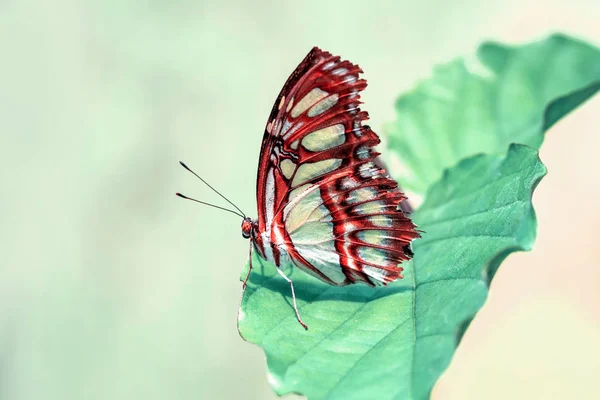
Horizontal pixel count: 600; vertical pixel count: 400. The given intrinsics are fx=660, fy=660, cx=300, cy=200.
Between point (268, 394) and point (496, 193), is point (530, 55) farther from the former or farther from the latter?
point (268, 394)

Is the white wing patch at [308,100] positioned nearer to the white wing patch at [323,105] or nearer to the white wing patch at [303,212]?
the white wing patch at [323,105]

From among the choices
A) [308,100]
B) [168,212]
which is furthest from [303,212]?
[168,212]

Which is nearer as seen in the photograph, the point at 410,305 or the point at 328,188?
the point at 410,305

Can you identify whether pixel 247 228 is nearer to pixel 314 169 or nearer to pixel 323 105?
pixel 314 169

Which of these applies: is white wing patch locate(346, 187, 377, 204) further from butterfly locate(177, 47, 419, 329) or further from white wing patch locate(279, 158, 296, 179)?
white wing patch locate(279, 158, 296, 179)

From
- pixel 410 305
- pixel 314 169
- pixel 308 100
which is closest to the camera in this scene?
pixel 410 305

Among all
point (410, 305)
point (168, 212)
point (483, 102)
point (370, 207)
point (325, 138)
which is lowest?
point (168, 212)

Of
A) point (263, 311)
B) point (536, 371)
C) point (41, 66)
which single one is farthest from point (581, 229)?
point (41, 66)
